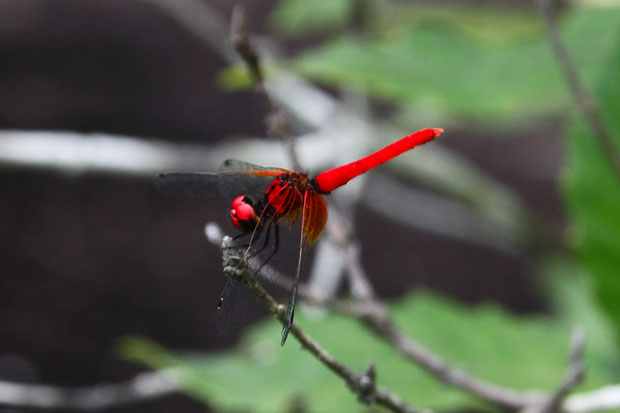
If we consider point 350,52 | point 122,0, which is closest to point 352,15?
point 350,52

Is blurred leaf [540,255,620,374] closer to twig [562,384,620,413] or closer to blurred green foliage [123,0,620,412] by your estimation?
blurred green foliage [123,0,620,412]

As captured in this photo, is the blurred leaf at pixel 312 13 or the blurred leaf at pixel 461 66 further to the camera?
the blurred leaf at pixel 312 13

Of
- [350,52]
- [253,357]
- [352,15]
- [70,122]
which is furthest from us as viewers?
[70,122]

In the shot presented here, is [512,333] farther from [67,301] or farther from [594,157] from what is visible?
[67,301]

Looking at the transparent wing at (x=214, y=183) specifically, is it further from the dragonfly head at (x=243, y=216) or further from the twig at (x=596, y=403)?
the twig at (x=596, y=403)

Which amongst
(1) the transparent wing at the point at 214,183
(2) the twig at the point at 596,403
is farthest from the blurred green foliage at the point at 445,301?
(1) the transparent wing at the point at 214,183

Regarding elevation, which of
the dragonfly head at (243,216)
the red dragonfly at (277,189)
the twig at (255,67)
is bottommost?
the dragonfly head at (243,216)

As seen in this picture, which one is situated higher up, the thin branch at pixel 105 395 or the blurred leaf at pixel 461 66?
the blurred leaf at pixel 461 66

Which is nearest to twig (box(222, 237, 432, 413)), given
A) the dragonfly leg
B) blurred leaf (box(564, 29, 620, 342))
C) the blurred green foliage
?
the dragonfly leg
